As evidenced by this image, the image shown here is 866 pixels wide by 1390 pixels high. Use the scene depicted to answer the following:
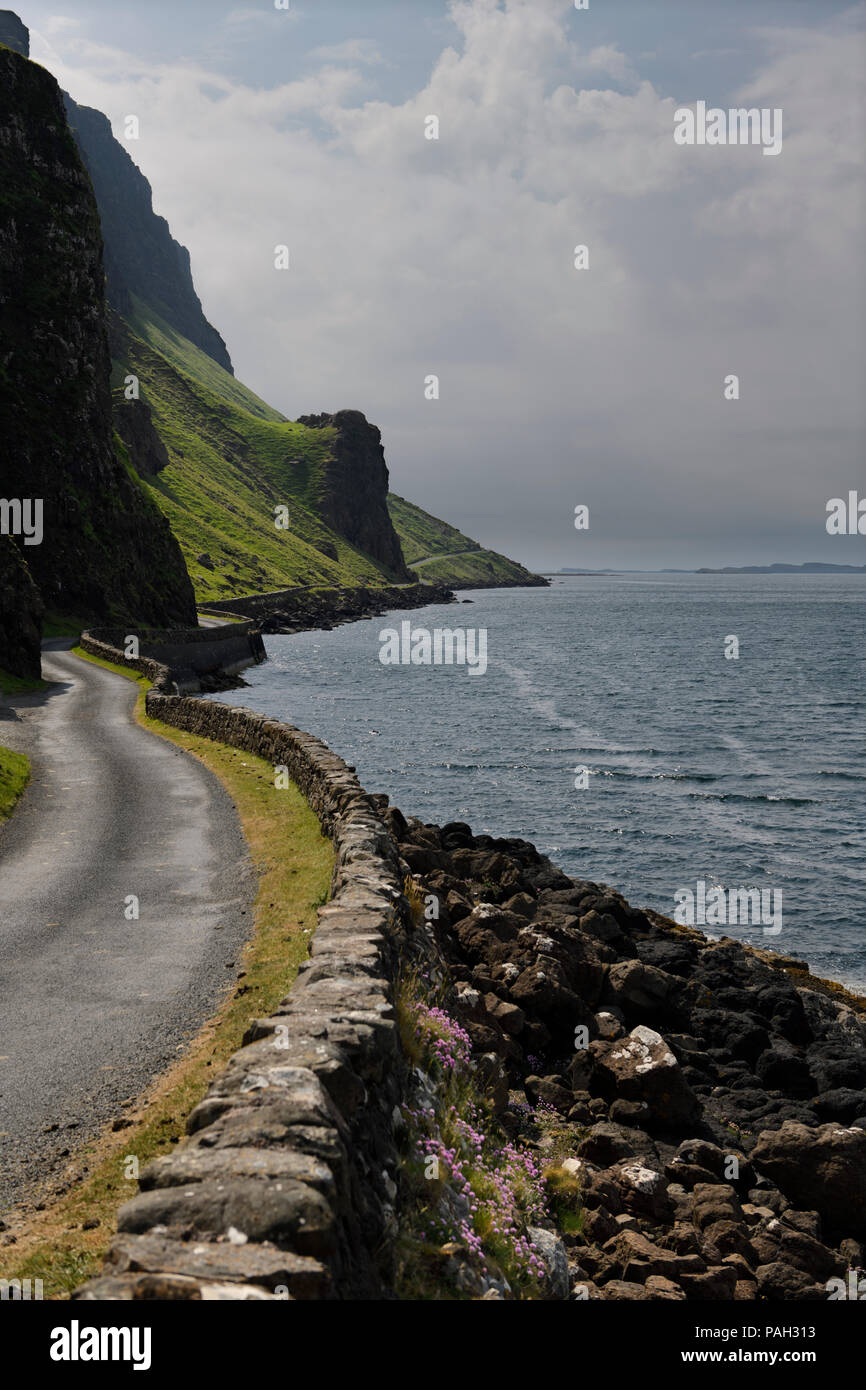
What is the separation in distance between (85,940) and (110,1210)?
24.7 ft

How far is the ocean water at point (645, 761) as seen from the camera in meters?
33.3

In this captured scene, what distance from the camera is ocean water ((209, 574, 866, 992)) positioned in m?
33.3

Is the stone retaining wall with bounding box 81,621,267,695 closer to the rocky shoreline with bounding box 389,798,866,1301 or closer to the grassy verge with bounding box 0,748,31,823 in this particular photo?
the grassy verge with bounding box 0,748,31,823

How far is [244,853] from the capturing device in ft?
64.4

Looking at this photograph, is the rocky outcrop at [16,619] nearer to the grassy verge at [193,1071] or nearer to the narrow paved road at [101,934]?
the narrow paved road at [101,934]

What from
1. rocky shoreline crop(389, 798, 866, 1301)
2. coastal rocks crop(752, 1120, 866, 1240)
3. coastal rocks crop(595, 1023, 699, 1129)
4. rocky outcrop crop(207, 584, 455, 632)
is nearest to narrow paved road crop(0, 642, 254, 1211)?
rocky shoreline crop(389, 798, 866, 1301)

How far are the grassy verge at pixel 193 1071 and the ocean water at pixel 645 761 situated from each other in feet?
50.6

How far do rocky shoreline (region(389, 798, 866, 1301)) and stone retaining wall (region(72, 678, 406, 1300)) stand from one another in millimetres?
1344

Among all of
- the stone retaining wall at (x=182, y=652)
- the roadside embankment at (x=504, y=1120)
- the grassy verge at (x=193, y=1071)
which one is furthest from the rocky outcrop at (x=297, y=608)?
the roadside embankment at (x=504, y=1120)

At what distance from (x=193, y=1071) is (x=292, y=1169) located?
532cm

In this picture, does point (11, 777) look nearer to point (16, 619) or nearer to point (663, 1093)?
point (663, 1093)

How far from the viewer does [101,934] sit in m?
14.6
